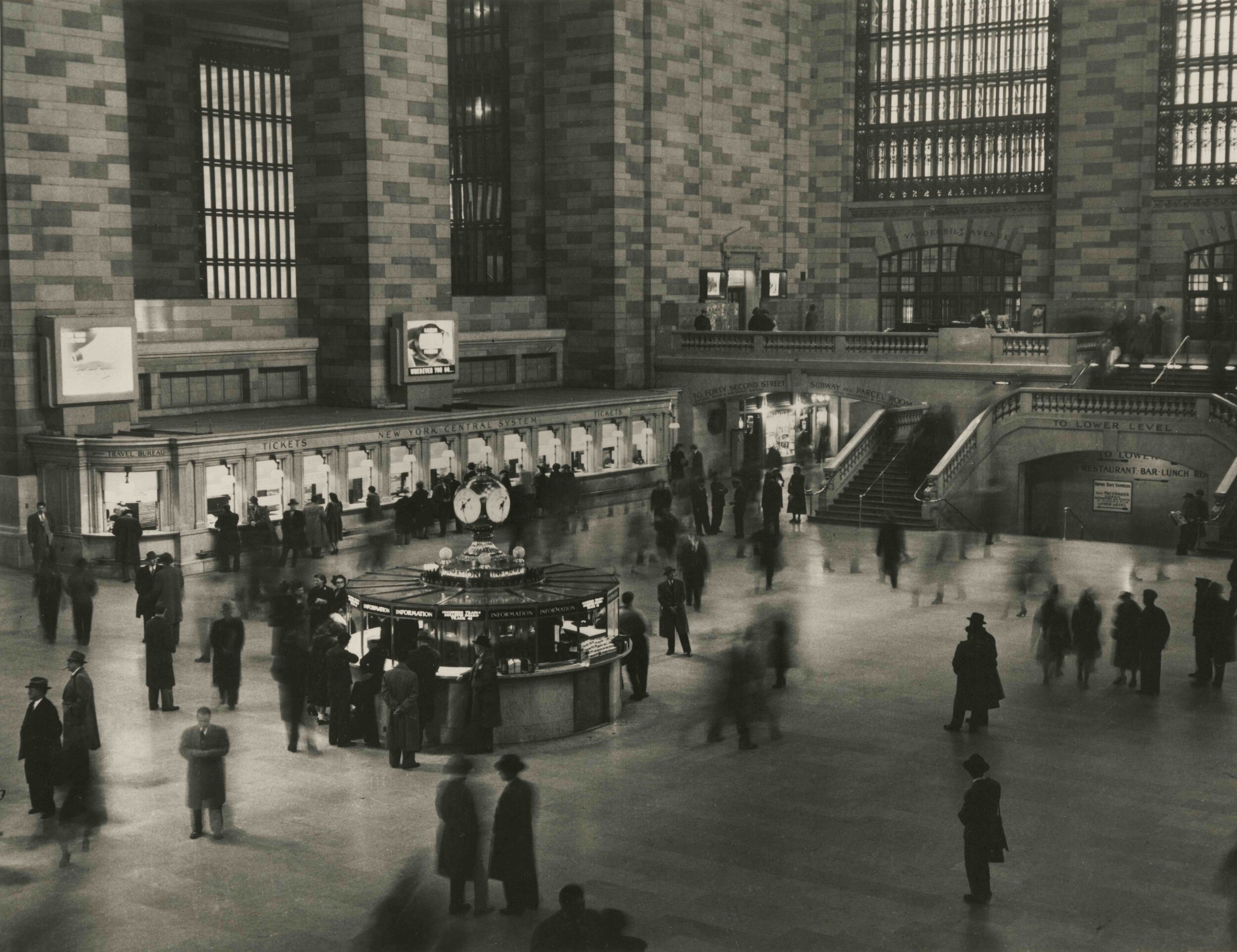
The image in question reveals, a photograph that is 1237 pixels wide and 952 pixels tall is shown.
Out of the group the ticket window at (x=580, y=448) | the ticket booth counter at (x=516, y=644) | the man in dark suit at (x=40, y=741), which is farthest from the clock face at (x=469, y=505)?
the ticket window at (x=580, y=448)

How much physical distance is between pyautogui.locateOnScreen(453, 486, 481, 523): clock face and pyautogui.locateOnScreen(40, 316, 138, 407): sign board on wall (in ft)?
43.4

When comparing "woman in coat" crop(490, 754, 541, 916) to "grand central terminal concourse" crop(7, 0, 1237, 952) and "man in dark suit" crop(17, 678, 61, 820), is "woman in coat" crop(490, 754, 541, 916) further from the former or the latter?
"man in dark suit" crop(17, 678, 61, 820)

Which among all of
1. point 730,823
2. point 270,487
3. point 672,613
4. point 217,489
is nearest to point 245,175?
point 270,487

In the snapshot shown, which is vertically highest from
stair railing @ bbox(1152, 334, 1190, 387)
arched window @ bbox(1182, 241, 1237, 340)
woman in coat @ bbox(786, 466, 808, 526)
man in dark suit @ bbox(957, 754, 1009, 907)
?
arched window @ bbox(1182, 241, 1237, 340)

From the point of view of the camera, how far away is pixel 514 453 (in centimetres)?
3647

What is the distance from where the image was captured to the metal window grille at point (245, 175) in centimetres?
4403

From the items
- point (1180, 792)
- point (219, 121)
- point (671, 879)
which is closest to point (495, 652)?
point (671, 879)

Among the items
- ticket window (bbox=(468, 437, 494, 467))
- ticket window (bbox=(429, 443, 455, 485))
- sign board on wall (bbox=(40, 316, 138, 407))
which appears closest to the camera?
sign board on wall (bbox=(40, 316, 138, 407))

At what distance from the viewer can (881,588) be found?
27.3 meters

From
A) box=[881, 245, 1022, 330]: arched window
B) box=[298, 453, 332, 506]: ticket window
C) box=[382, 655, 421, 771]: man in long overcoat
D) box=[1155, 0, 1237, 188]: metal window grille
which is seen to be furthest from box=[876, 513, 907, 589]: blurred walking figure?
box=[1155, 0, 1237, 188]: metal window grille

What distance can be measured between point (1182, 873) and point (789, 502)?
21.0 m

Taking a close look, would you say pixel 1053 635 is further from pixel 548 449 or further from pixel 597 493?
pixel 597 493

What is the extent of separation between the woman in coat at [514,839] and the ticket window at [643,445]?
28.4 metres

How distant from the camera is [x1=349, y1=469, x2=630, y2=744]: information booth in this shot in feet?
58.3
